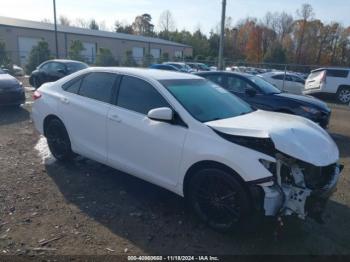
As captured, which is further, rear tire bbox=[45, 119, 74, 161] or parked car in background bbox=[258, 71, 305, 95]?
parked car in background bbox=[258, 71, 305, 95]

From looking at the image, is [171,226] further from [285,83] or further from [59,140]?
[285,83]

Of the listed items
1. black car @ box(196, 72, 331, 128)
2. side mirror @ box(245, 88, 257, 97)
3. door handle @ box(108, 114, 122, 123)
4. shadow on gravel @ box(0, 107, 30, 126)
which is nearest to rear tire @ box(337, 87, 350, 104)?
black car @ box(196, 72, 331, 128)

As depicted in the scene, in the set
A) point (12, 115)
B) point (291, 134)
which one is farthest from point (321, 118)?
point (12, 115)

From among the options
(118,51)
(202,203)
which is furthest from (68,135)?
(118,51)

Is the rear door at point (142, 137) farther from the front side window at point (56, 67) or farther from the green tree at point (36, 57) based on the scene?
the green tree at point (36, 57)

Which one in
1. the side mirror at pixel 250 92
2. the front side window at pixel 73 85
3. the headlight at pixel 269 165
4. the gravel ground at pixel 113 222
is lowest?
the gravel ground at pixel 113 222

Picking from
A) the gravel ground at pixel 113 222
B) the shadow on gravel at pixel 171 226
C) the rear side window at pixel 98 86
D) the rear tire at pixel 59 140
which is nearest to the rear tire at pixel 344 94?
the gravel ground at pixel 113 222

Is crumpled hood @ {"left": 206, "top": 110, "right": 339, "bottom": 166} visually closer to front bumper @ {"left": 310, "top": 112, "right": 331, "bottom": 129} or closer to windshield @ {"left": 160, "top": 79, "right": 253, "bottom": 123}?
windshield @ {"left": 160, "top": 79, "right": 253, "bottom": 123}

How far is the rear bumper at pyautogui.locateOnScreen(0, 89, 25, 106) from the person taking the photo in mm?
9905

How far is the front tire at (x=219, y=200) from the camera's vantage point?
3.44m

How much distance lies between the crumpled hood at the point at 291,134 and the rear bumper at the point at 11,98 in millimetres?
8142

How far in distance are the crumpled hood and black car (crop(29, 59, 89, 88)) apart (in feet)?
38.0

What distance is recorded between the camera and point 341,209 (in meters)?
4.47

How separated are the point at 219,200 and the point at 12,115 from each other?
811cm
